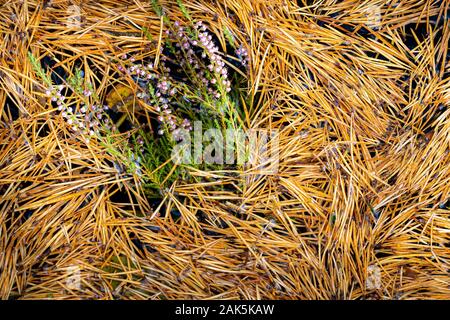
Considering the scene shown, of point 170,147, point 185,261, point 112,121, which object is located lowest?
point 185,261

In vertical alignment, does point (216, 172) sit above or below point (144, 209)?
above

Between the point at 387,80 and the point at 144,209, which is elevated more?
the point at 387,80

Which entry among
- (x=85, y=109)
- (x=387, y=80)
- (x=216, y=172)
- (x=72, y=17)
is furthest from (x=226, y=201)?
(x=72, y=17)

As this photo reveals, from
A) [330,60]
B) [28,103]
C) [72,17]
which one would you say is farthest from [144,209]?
[330,60]

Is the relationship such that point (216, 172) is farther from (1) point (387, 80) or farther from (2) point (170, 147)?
(1) point (387, 80)

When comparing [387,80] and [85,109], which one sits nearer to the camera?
[85,109]

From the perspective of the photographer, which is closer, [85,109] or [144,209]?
[85,109]

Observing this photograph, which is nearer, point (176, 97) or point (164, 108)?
point (164, 108)

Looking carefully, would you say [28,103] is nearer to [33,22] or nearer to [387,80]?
[33,22]
